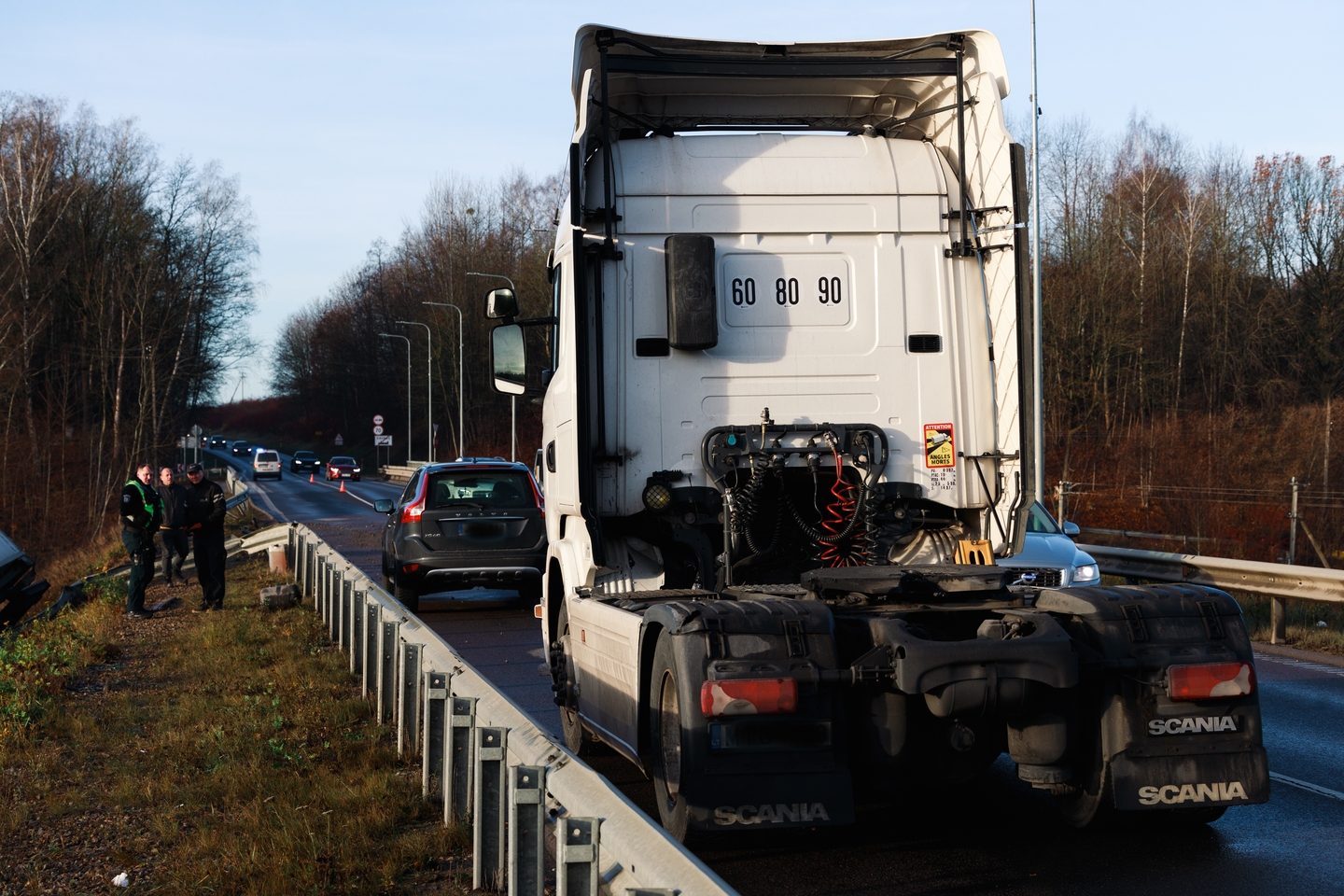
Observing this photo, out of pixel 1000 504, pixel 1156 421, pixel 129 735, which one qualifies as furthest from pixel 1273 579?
pixel 1156 421

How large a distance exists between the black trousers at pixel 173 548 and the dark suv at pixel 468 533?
161 inches

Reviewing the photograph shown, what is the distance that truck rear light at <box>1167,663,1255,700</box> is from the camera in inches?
193

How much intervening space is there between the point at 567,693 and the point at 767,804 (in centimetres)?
266

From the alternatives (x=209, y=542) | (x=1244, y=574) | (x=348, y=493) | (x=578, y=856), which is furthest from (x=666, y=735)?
(x=348, y=493)

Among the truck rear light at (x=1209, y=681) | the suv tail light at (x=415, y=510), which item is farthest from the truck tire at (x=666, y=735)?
the suv tail light at (x=415, y=510)

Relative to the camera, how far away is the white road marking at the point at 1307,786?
21.2 feet

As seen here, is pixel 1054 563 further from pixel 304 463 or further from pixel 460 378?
pixel 304 463

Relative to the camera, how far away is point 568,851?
133 inches

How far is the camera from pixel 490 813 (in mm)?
4789

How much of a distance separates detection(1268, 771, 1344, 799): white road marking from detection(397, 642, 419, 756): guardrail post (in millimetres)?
4353

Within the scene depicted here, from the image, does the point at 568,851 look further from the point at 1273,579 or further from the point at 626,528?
the point at 1273,579

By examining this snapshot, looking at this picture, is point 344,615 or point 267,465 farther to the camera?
point 267,465

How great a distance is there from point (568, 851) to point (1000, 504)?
13.0ft

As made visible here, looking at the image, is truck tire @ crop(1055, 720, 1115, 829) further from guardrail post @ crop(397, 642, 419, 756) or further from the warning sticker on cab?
guardrail post @ crop(397, 642, 419, 756)
